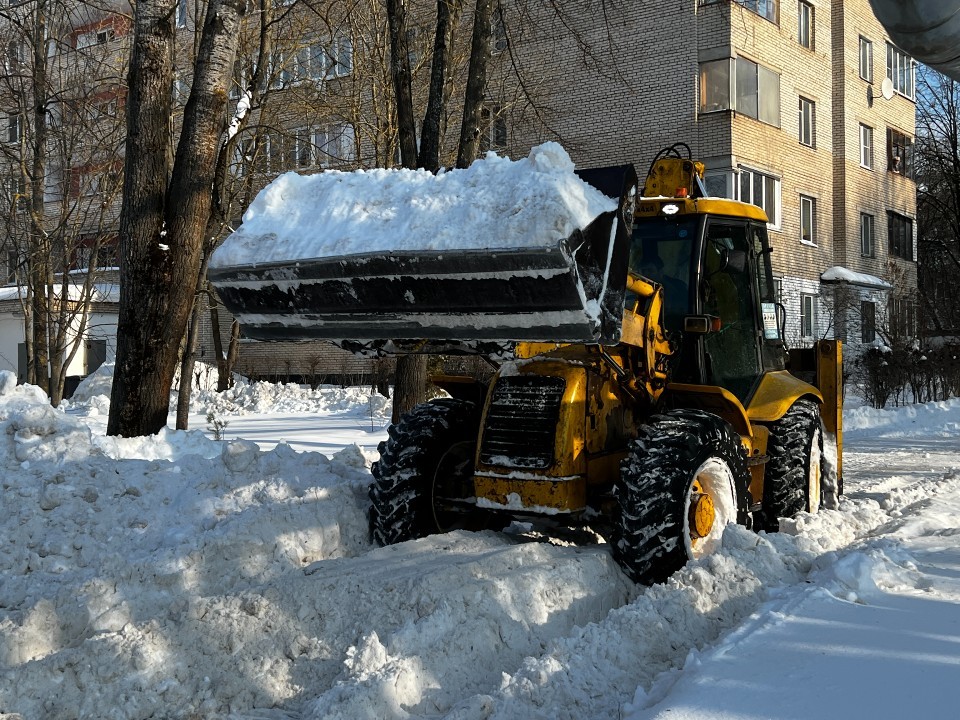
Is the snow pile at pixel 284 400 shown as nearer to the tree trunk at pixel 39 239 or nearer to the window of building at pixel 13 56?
the tree trunk at pixel 39 239

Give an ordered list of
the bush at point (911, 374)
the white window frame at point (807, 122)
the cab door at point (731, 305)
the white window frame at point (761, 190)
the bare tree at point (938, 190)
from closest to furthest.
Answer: the cab door at point (731, 305) → the bush at point (911, 374) → the white window frame at point (761, 190) → the white window frame at point (807, 122) → the bare tree at point (938, 190)

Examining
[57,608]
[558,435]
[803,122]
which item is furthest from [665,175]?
[803,122]

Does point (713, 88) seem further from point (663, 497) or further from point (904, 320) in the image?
point (663, 497)

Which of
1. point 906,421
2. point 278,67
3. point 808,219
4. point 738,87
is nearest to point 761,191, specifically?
point 738,87

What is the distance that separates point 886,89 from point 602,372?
29.5m


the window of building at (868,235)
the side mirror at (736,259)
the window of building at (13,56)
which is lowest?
the side mirror at (736,259)

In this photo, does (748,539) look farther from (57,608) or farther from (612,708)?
(57,608)

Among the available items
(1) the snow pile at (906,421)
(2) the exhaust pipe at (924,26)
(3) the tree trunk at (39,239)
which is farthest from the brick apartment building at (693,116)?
(2) the exhaust pipe at (924,26)

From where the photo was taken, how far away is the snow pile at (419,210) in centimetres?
450

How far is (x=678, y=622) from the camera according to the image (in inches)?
174

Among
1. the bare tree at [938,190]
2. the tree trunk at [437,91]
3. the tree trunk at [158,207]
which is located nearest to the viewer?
the tree trunk at [158,207]

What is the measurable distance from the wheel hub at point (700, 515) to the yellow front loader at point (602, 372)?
0.04ft

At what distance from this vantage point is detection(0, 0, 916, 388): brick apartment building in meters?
17.2

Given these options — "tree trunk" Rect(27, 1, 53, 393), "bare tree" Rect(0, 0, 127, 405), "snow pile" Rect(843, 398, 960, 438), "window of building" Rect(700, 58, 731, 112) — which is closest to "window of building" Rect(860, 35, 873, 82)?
"window of building" Rect(700, 58, 731, 112)
